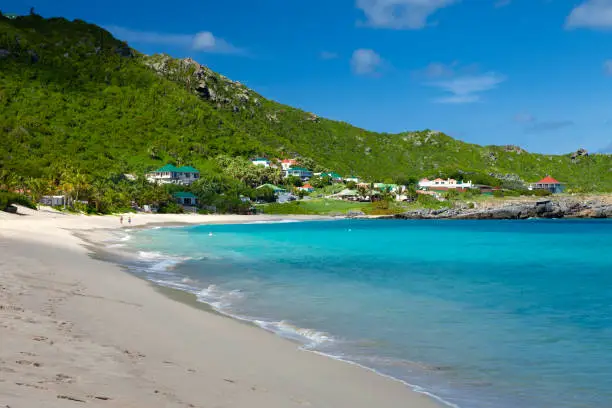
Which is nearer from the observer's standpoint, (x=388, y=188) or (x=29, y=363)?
(x=29, y=363)

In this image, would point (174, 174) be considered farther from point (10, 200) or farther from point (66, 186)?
point (10, 200)

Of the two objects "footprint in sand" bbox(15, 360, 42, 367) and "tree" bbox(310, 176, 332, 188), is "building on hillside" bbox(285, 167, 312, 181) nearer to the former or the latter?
"tree" bbox(310, 176, 332, 188)

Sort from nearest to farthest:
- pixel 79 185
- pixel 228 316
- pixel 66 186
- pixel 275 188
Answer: pixel 228 316 → pixel 66 186 → pixel 79 185 → pixel 275 188

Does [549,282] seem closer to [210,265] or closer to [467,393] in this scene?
[210,265]

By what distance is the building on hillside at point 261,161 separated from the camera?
148725 mm

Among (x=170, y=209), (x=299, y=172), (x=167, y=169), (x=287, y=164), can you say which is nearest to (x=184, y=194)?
(x=170, y=209)

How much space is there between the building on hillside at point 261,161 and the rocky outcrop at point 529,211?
4259cm

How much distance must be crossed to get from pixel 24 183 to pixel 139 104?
89.0 meters

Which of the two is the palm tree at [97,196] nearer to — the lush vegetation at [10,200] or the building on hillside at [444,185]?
the lush vegetation at [10,200]

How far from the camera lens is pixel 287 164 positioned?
545 ft

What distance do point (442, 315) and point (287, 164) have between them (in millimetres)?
151135

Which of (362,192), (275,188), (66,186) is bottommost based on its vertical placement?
(66,186)

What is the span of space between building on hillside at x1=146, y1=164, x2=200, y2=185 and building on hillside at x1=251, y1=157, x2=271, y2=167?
22.0 m

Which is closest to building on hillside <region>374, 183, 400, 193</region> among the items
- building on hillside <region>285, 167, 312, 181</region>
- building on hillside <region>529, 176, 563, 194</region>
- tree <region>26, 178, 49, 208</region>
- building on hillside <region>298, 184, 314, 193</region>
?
building on hillside <region>298, 184, 314, 193</region>
